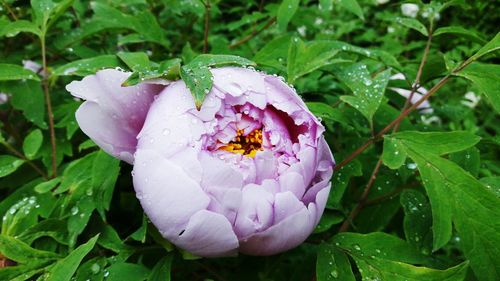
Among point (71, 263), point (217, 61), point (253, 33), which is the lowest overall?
point (253, 33)

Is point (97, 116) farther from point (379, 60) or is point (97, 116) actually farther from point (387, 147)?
point (379, 60)

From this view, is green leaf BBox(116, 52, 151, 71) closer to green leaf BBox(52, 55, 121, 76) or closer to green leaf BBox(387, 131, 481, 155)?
green leaf BBox(52, 55, 121, 76)

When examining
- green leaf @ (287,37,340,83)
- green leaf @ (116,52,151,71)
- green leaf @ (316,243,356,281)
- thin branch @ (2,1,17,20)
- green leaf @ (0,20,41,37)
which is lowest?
green leaf @ (316,243,356,281)

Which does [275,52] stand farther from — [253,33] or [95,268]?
[95,268]

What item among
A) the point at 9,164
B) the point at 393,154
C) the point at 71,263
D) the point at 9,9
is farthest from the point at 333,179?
the point at 9,9

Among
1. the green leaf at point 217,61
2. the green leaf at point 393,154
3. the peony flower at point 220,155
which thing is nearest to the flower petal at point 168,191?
the peony flower at point 220,155

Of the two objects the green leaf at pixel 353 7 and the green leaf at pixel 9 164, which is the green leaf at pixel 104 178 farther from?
the green leaf at pixel 353 7

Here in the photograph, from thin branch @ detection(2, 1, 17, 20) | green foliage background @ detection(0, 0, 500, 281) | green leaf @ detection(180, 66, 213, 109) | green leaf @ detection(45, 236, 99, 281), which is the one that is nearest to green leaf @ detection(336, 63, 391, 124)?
green foliage background @ detection(0, 0, 500, 281)
